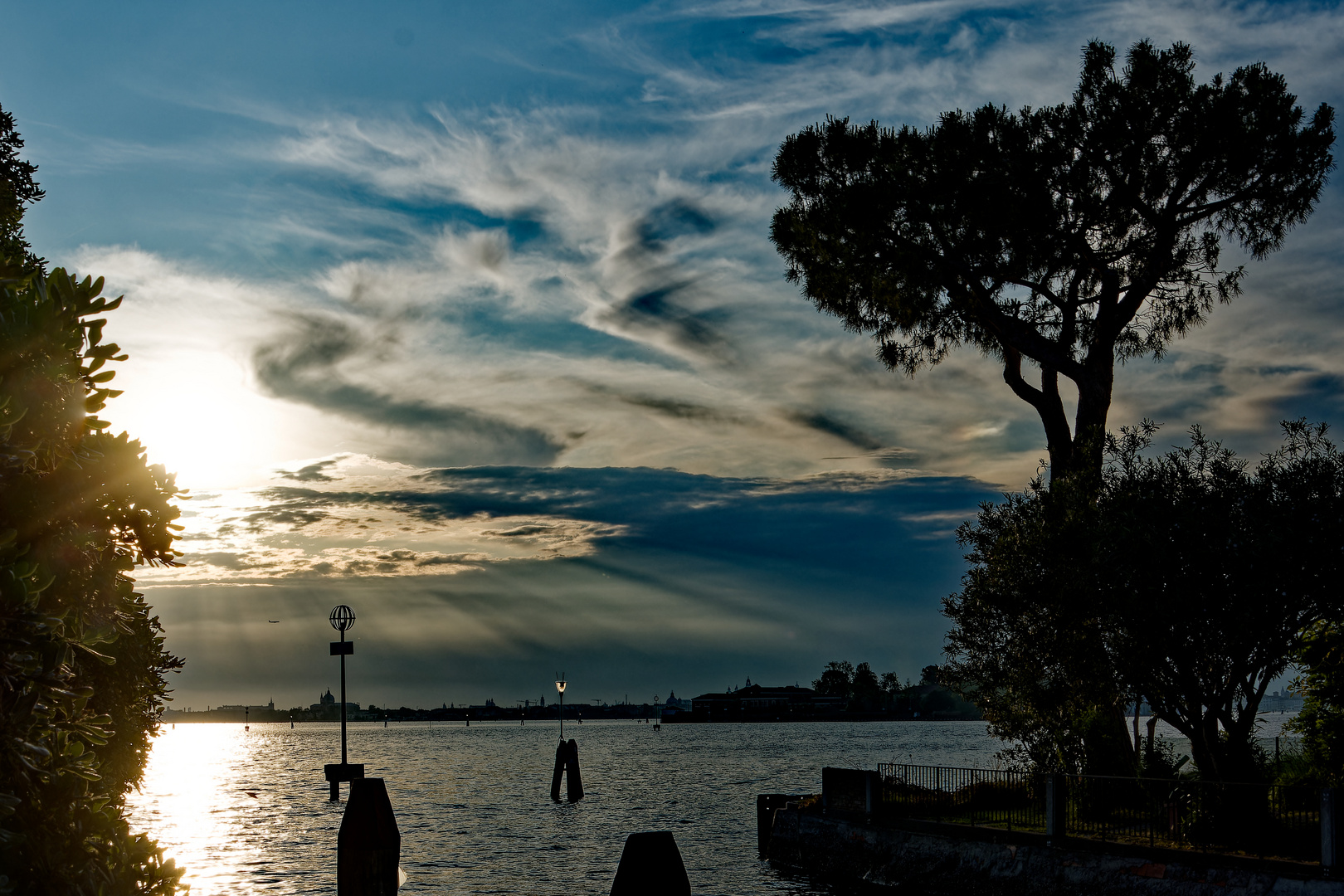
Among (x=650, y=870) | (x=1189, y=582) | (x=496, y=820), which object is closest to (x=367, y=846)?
(x=650, y=870)

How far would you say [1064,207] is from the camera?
27828 millimetres

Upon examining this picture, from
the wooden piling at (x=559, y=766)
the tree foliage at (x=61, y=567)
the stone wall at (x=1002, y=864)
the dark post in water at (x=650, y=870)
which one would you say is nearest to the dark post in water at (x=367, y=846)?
the dark post in water at (x=650, y=870)

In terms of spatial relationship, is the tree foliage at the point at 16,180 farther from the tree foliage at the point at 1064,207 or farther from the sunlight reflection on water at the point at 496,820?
the tree foliage at the point at 1064,207

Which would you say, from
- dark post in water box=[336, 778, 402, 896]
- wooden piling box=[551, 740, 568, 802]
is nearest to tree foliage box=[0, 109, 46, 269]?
dark post in water box=[336, 778, 402, 896]

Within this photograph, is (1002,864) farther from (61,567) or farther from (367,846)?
(61,567)

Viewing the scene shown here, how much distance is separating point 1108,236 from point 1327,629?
12039mm

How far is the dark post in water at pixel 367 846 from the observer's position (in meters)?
9.05

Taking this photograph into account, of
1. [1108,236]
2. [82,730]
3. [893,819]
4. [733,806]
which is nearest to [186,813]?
[733,806]

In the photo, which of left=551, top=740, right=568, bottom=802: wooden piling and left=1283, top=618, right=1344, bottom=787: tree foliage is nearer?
left=1283, top=618, right=1344, bottom=787: tree foliage

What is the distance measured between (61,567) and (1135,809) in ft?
73.0

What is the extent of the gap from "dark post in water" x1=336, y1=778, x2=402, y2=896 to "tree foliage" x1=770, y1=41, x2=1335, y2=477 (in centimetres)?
1965

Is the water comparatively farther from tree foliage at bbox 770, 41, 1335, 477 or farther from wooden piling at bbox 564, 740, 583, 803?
tree foliage at bbox 770, 41, 1335, 477

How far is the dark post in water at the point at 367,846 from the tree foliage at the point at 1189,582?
50.1 feet

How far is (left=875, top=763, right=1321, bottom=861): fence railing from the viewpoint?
17750 millimetres
